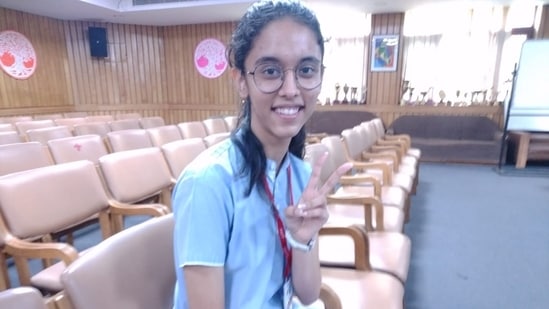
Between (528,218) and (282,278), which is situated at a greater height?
(282,278)

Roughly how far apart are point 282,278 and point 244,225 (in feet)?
0.83

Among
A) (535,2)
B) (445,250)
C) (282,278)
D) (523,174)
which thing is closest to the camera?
(282,278)

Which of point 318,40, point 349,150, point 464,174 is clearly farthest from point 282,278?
point 464,174

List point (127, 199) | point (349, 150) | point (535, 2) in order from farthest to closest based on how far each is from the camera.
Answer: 1. point (535, 2)
2. point (349, 150)
3. point (127, 199)

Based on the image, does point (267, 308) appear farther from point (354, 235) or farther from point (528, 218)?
point (528, 218)

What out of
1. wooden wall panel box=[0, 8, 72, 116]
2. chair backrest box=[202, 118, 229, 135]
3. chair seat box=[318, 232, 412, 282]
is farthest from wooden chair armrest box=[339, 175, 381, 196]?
wooden wall panel box=[0, 8, 72, 116]

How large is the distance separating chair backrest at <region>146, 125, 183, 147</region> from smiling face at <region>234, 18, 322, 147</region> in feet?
10.1

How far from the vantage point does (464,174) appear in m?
5.41

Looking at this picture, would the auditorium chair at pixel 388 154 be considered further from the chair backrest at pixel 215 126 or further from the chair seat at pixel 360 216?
the chair backrest at pixel 215 126

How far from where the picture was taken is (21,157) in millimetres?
2543

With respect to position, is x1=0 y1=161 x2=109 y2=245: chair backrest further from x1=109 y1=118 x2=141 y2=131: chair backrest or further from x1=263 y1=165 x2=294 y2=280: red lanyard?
x1=109 y1=118 x2=141 y2=131: chair backrest

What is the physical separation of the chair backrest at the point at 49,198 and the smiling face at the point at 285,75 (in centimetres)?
142

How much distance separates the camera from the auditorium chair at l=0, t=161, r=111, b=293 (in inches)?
60.1

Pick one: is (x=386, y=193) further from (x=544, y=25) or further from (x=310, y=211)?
(x=544, y=25)
